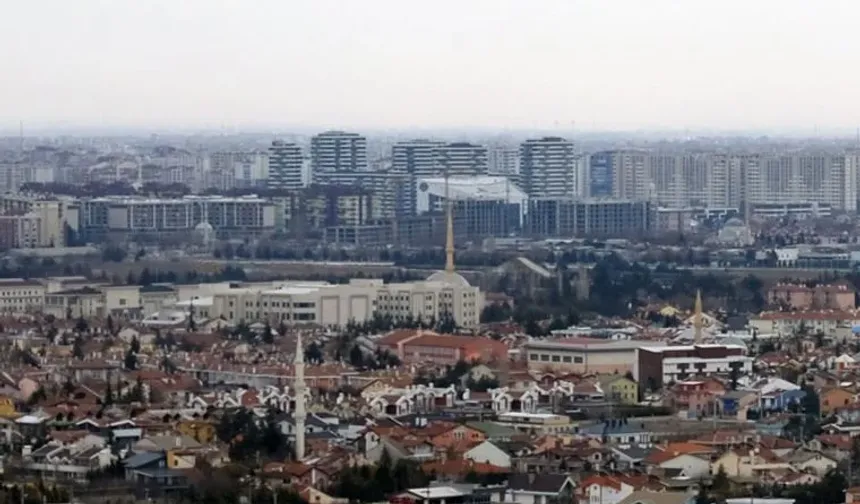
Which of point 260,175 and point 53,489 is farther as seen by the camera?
point 260,175

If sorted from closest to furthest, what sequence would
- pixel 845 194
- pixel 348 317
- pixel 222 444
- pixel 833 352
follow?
pixel 222 444 < pixel 833 352 < pixel 348 317 < pixel 845 194

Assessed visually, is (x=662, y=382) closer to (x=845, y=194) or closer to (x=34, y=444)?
(x=34, y=444)

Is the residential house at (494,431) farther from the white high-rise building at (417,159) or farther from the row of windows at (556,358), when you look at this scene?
the white high-rise building at (417,159)

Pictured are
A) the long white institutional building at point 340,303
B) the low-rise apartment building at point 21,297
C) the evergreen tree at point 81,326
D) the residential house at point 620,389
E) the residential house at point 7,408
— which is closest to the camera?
the residential house at point 7,408

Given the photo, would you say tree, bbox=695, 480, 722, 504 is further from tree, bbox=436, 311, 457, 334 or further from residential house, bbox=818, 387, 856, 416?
tree, bbox=436, 311, 457, 334

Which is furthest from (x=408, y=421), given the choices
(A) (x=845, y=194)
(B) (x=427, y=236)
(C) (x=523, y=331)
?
(A) (x=845, y=194)

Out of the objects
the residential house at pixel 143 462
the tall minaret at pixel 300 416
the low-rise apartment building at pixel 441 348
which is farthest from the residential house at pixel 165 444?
the low-rise apartment building at pixel 441 348

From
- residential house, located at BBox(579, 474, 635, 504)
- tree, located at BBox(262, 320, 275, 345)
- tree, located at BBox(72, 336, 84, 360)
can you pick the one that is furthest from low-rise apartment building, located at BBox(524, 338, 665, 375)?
residential house, located at BBox(579, 474, 635, 504)

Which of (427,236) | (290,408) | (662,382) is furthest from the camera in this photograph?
(427,236)

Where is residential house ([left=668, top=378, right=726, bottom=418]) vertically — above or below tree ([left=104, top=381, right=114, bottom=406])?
below
